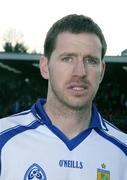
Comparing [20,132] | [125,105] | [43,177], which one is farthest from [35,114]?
[125,105]

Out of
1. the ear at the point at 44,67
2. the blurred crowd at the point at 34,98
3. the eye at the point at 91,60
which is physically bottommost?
the blurred crowd at the point at 34,98

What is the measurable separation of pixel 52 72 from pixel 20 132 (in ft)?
1.21

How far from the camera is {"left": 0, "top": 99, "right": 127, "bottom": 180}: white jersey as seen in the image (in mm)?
2490

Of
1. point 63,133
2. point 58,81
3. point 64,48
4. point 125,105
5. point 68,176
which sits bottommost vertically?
point 125,105

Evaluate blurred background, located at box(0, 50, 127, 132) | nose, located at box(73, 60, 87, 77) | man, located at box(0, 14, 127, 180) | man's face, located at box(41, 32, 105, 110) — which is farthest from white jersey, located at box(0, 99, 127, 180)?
blurred background, located at box(0, 50, 127, 132)

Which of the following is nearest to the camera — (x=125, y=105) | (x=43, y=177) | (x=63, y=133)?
(x=43, y=177)

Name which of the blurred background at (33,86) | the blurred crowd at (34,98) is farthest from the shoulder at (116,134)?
the blurred crowd at (34,98)

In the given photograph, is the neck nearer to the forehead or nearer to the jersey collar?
the jersey collar

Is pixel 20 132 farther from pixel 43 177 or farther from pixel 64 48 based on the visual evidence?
pixel 64 48

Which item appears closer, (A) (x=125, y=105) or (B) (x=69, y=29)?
(B) (x=69, y=29)

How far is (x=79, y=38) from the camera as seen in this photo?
2557 millimetres

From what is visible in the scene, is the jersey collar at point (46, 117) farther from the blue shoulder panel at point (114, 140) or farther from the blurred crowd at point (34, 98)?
the blurred crowd at point (34, 98)

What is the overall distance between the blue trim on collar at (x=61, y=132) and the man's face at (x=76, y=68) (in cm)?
15

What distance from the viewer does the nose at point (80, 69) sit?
8.18ft
